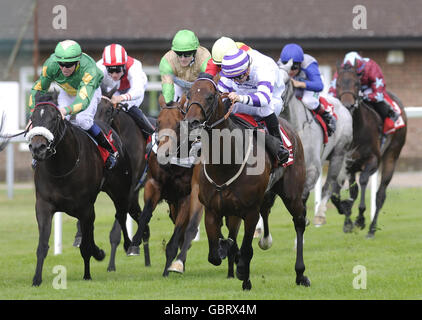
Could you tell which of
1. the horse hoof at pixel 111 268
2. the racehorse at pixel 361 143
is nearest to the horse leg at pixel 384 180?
the racehorse at pixel 361 143

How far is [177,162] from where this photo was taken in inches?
357

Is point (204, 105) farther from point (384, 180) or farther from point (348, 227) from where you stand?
point (384, 180)

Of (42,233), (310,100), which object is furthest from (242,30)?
(42,233)

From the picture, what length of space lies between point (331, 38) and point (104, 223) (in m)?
8.36

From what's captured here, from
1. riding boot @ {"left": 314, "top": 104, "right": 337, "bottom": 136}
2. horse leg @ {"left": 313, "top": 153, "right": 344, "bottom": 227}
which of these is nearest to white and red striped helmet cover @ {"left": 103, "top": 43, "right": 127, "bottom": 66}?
riding boot @ {"left": 314, "top": 104, "right": 337, "bottom": 136}

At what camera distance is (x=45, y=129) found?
771 cm

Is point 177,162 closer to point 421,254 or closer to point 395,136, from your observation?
point 421,254

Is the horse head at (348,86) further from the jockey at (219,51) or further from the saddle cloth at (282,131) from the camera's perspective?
the jockey at (219,51)

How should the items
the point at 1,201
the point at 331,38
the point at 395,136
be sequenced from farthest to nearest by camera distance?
the point at 331,38, the point at 1,201, the point at 395,136

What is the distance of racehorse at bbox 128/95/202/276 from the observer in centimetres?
871

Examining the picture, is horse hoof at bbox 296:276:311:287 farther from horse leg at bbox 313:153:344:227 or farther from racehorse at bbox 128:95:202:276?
horse leg at bbox 313:153:344:227

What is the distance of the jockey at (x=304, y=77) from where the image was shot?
10.4 metres
